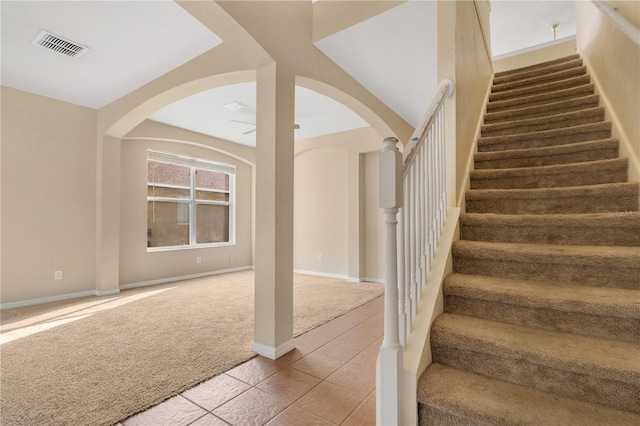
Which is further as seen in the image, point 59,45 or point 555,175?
point 59,45

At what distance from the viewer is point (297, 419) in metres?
1.61

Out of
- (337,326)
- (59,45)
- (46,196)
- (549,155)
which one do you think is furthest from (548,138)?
(46,196)

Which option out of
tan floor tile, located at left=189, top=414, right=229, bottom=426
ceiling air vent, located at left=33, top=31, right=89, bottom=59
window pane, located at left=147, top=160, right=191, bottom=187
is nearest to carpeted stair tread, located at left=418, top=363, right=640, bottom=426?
tan floor tile, located at left=189, top=414, right=229, bottom=426

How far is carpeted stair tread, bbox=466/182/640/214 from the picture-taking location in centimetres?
184

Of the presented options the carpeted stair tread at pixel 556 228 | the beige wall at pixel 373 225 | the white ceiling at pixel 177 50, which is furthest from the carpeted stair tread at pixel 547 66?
→ the carpeted stair tread at pixel 556 228

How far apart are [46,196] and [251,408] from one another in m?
4.19

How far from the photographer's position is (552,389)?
123 cm

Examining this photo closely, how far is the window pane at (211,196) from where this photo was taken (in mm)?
5949

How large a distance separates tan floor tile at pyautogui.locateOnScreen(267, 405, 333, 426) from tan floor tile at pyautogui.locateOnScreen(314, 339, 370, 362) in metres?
0.71

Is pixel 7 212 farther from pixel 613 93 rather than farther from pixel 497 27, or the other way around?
pixel 497 27

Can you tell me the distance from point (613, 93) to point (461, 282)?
2.19m

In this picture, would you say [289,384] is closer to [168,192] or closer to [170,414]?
[170,414]

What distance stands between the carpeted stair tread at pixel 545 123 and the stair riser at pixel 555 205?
110 centimetres

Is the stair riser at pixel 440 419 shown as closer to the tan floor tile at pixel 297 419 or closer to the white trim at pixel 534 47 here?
the tan floor tile at pixel 297 419
